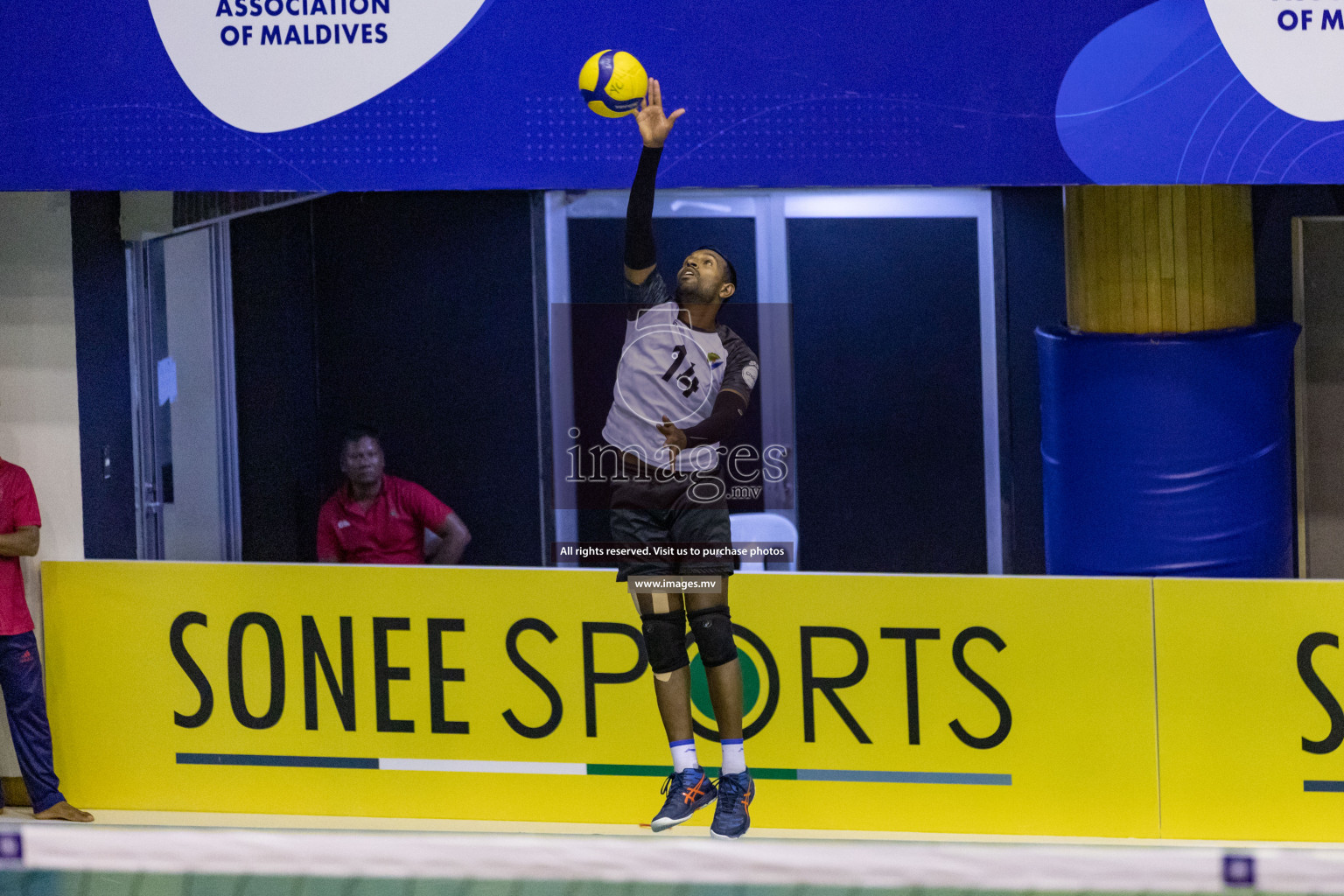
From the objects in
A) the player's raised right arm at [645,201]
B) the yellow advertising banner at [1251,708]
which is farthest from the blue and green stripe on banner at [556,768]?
the player's raised right arm at [645,201]

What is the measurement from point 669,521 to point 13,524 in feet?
11.3

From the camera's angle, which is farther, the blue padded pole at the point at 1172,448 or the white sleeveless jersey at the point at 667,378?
the blue padded pole at the point at 1172,448

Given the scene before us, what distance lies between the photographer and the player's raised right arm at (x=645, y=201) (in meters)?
5.05

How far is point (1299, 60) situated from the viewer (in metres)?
5.40

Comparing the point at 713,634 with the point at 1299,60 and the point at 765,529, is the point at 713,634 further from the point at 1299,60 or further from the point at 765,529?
the point at 1299,60

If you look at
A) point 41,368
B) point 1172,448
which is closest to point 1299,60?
point 1172,448

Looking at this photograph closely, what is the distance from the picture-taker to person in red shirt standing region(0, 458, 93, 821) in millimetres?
6965

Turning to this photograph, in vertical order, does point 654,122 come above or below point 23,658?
above

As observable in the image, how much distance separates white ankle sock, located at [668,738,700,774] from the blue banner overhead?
79.5 inches

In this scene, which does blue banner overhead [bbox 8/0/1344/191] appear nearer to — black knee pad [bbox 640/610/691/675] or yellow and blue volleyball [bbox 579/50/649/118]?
yellow and blue volleyball [bbox 579/50/649/118]

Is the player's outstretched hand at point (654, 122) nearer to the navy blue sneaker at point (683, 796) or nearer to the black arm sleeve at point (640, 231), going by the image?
the black arm sleeve at point (640, 231)

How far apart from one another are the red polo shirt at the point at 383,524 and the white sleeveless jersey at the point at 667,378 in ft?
8.70

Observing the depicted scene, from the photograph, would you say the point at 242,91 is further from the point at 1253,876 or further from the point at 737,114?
the point at 1253,876

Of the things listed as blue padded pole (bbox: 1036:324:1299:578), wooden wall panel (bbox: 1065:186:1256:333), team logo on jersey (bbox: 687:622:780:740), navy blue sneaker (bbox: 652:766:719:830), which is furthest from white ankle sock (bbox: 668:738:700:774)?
wooden wall panel (bbox: 1065:186:1256:333)
